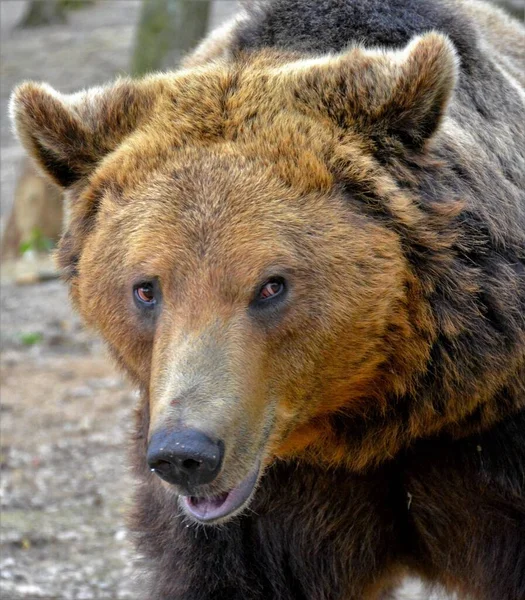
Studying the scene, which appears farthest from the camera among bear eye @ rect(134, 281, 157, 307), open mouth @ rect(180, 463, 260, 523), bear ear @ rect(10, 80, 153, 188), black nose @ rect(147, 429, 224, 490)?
bear ear @ rect(10, 80, 153, 188)

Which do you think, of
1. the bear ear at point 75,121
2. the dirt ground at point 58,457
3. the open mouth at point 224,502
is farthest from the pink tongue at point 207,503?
the bear ear at point 75,121

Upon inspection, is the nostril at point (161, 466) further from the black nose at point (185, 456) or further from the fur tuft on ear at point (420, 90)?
the fur tuft on ear at point (420, 90)

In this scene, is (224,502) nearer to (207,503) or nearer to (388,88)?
(207,503)

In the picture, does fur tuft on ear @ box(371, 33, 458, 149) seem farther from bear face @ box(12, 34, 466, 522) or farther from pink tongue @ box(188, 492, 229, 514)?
pink tongue @ box(188, 492, 229, 514)

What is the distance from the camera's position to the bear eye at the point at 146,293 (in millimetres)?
4121

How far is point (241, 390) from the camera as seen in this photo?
12.6ft

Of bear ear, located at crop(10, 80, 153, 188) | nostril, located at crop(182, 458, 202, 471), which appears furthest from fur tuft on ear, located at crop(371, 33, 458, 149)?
nostril, located at crop(182, 458, 202, 471)

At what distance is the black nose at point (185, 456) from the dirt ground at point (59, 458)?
166cm

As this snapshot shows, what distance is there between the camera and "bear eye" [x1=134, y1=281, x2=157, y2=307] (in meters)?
4.12

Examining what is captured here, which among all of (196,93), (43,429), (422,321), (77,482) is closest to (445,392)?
(422,321)

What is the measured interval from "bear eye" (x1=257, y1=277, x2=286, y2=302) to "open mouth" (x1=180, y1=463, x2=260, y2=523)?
0.58 metres

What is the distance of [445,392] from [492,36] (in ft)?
7.69

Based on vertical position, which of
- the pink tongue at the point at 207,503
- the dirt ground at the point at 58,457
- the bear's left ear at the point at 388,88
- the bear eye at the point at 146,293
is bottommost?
the dirt ground at the point at 58,457

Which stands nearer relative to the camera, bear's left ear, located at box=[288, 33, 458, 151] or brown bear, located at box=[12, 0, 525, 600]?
brown bear, located at box=[12, 0, 525, 600]
